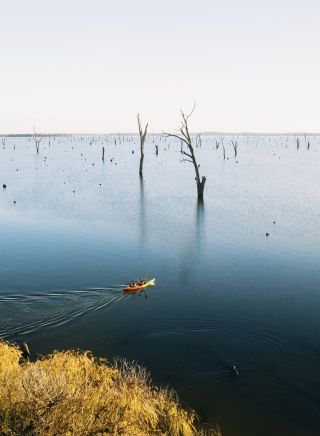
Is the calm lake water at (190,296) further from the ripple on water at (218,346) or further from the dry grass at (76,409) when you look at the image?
the dry grass at (76,409)

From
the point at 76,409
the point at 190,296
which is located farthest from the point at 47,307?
the point at 76,409

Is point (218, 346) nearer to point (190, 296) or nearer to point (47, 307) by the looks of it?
point (190, 296)

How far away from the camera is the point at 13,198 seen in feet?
199

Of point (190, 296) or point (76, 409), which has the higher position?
point (76, 409)

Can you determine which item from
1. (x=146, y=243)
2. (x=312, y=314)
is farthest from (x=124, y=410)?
(x=146, y=243)

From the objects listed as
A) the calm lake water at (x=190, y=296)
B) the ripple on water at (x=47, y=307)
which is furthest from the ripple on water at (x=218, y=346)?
the ripple on water at (x=47, y=307)

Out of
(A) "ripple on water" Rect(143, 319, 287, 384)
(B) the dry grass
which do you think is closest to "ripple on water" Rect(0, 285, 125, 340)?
(A) "ripple on water" Rect(143, 319, 287, 384)

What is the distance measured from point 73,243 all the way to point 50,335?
17.2 m

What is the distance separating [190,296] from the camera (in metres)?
25.9

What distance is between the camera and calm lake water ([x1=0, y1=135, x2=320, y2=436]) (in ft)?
55.4

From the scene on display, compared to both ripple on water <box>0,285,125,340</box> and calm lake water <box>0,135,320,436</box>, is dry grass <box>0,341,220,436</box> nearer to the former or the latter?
calm lake water <box>0,135,320,436</box>

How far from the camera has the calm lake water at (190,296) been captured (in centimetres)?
1688

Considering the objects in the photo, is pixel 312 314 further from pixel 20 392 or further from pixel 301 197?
pixel 301 197

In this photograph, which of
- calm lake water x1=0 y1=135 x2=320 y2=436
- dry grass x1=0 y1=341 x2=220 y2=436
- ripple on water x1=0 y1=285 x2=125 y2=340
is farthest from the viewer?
ripple on water x1=0 y1=285 x2=125 y2=340
